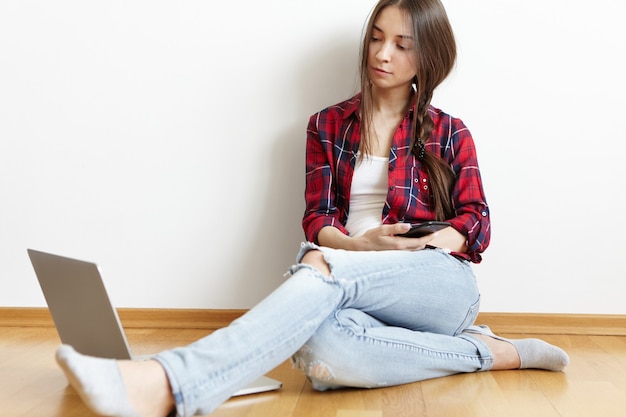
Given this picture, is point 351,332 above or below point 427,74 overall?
below

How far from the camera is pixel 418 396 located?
1.76m

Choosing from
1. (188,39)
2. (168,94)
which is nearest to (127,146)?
(168,94)

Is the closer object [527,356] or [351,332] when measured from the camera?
[351,332]

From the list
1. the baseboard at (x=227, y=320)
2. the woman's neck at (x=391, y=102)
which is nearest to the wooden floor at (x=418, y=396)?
the baseboard at (x=227, y=320)

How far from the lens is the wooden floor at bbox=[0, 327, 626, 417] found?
65.7 inches

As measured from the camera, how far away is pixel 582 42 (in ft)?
7.64

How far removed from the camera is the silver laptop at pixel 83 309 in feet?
4.79

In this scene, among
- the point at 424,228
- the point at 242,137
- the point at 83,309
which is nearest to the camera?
the point at 83,309

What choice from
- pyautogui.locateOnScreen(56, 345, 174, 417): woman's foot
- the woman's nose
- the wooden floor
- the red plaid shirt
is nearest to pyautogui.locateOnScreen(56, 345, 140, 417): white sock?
pyautogui.locateOnScreen(56, 345, 174, 417): woman's foot

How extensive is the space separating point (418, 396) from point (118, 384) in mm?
754

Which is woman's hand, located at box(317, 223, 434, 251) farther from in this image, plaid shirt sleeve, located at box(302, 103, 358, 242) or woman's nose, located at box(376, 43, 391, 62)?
woman's nose, located at box(376, 43, 391, 62)

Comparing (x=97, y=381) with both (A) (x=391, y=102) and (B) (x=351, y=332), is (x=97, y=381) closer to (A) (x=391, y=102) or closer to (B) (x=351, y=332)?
(B) (x=351, y=332)

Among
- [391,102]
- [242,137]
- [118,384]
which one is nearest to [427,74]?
[391,102]

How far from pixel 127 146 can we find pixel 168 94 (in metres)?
0.22
